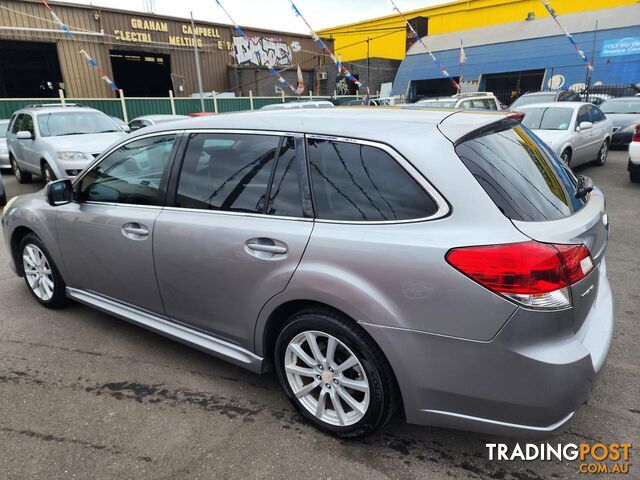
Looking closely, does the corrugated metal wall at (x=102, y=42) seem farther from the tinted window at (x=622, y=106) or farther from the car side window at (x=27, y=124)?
the tinted window at (x=622, y=106)

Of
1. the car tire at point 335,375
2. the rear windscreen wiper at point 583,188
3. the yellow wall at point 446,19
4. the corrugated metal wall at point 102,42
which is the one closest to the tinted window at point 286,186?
the car tire at point 335,375

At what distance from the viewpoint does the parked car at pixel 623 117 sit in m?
13.1

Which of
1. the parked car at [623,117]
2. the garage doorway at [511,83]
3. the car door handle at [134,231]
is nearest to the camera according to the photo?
the car door handle at [134,231]

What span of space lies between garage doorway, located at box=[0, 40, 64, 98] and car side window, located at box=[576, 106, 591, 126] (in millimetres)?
23610

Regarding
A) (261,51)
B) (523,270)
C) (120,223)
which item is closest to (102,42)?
(261,51)

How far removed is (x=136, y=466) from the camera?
2344 mm

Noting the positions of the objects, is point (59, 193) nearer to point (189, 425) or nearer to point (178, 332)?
point (178, 332)

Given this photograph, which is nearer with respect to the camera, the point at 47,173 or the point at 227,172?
the point at 227,172

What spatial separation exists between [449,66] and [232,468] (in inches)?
1303

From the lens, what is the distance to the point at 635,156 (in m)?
8.38

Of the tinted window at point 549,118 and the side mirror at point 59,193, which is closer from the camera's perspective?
the side mirror at point 59,193

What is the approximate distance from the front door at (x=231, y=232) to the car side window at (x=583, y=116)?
344 inches

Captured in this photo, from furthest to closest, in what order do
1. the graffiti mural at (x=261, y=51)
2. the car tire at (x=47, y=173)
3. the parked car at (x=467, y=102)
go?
the graffiti mural at (x=261, y=51) < the parked car at (x=467, y=102) < the car tire at (x=47, y=173)

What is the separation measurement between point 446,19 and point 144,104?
3250cm
